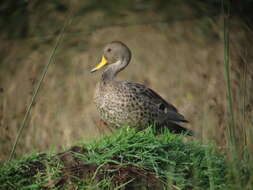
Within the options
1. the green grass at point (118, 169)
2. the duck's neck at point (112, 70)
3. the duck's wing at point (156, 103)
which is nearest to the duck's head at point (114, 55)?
the duck's neck at point (112, 70)

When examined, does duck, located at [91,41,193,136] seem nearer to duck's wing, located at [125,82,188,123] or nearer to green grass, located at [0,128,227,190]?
duck's wing, located at [125,82,188,123]

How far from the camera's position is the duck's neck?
14.4ft

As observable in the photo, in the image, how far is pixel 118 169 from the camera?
102 inches

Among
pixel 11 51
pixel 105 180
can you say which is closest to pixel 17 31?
pixel 11 51

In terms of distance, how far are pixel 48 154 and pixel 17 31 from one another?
122 inches

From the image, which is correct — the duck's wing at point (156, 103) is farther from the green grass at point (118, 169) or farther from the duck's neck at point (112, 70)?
the green grass at point (118, 169)

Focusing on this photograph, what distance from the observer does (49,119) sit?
4.99 m

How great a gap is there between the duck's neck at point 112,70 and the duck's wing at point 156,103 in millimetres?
231

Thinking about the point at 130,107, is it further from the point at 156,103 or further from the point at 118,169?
the point at 118,169

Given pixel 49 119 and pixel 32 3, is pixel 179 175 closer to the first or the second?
pixel 49 119

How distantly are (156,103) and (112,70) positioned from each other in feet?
1.89

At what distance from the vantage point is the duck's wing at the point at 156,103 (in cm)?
417

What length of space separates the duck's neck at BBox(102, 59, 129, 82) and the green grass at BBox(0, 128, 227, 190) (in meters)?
1.50

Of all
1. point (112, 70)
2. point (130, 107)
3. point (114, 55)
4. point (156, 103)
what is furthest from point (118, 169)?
point (114, 55)
